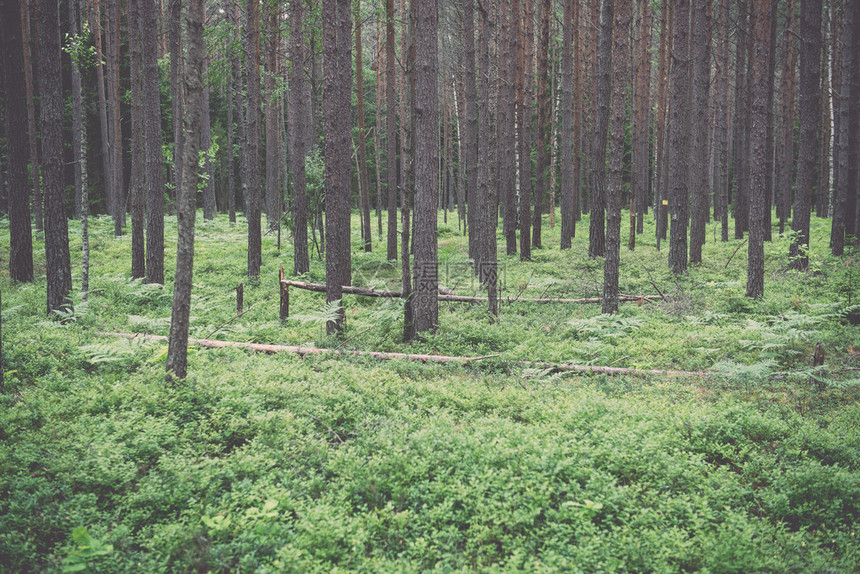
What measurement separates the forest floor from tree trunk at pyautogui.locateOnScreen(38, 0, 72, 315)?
132cm

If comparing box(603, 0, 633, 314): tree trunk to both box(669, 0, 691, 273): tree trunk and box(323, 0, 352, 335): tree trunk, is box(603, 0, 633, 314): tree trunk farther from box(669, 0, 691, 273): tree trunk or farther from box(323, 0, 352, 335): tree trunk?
box(323, 0, 352, 335): tree trunk

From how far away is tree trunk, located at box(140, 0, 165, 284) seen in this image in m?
11.4

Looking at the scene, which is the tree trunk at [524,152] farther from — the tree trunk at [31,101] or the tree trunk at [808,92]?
the tree trunk at [31,101]

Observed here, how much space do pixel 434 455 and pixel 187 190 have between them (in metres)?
3.97

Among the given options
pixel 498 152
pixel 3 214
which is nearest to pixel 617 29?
pixel 498 152

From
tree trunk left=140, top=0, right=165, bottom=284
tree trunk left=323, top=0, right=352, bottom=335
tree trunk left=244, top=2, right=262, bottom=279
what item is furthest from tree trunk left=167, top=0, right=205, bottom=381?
tree trunk left=244, top=2, right=262, bottom=279

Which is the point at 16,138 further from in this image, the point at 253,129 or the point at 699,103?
the point at 699,103

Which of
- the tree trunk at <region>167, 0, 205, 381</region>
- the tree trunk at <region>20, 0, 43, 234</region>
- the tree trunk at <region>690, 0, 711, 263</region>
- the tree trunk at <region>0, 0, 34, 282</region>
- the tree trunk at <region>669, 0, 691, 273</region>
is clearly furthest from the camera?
the tree trunk at <region>20, 0, 43, 234</region>

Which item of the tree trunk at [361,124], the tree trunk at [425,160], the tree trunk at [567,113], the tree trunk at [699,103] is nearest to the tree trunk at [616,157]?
the tree trunk at [425,160]

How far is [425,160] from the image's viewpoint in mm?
8625

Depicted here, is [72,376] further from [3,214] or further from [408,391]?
[3,214]

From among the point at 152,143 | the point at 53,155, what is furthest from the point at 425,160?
the point at 53,155

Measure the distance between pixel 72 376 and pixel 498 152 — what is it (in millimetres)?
13209

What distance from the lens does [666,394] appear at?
6.45m
